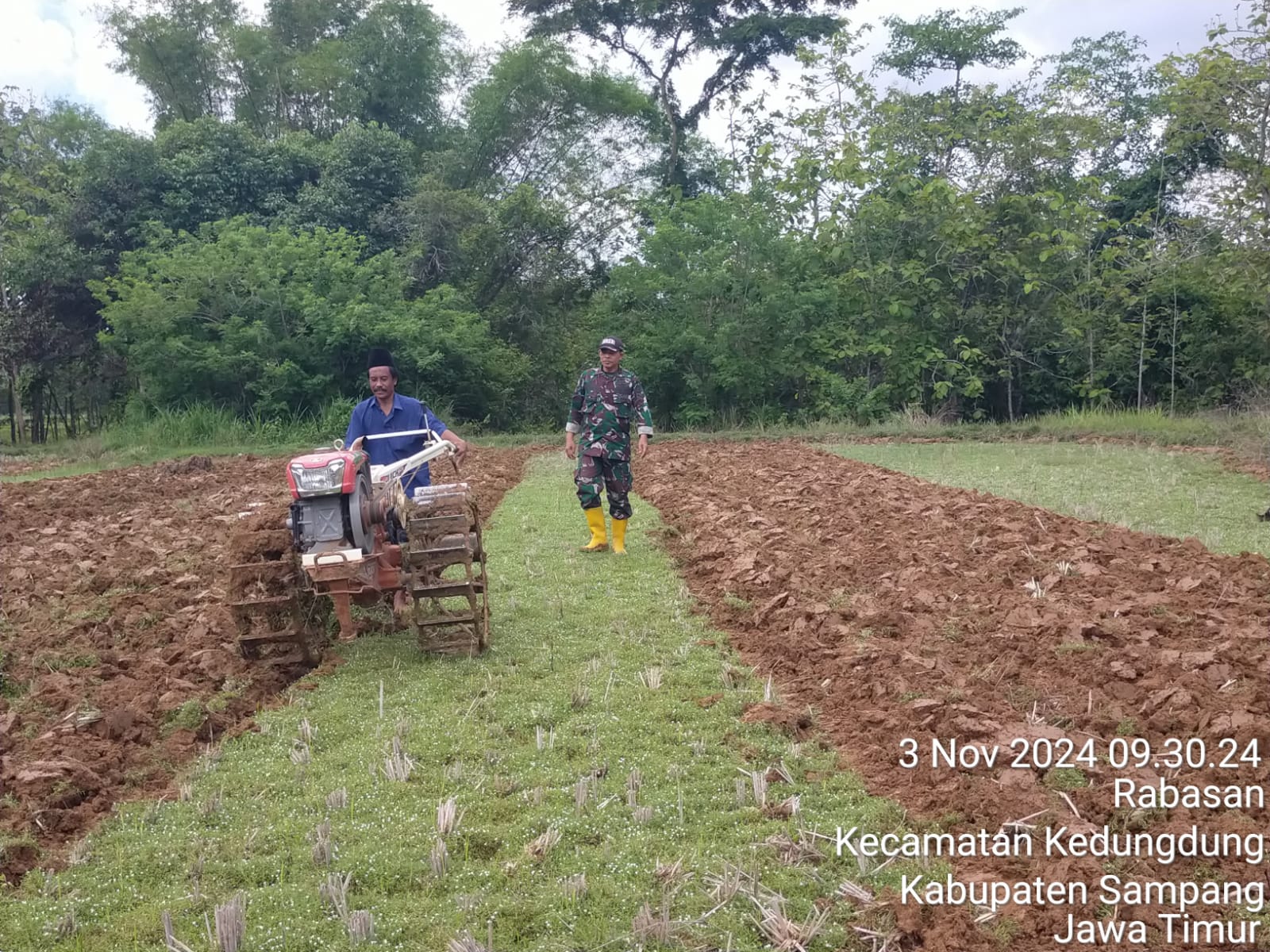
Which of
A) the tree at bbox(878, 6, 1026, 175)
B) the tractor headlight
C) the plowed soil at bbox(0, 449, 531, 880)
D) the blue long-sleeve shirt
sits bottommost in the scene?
the plowed soil at bbox(0, 449, 531, 880)

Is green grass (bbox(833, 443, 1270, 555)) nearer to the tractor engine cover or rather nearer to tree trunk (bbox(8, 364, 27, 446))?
the tractor engine cover

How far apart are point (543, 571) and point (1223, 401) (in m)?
25.7

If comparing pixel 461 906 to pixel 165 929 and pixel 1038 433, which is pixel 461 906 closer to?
pixel 165 929

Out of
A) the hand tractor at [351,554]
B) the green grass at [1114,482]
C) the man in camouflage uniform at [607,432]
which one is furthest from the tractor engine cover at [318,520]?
the green grass at [1114,482]

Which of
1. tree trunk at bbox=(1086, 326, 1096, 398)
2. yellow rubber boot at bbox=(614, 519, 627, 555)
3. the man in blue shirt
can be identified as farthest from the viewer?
tree trunk at bbox=(1086, 326, 1096, 398)

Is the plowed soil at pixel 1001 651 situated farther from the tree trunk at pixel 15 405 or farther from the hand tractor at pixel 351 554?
the tree trunk at pixel 15 405

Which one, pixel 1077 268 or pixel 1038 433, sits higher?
pixel 1077 268

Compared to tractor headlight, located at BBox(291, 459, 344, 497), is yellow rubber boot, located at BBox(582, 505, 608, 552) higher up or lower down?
lower down

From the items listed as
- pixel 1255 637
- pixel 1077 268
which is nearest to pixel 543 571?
pixel 1255 637

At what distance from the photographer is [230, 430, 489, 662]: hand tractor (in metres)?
5.26

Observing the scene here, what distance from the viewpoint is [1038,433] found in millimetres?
22484

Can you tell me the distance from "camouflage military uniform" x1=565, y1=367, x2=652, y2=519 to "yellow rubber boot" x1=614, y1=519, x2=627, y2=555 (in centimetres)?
7

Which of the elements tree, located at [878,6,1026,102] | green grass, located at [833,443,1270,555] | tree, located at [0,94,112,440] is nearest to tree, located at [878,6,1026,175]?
tree, located at [878,6,1026,102]

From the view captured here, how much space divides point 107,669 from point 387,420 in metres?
2.29
